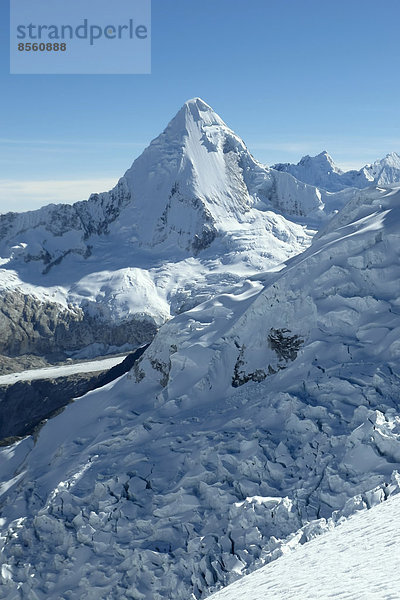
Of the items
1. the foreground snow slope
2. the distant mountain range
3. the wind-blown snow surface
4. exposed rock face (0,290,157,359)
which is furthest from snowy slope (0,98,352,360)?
the foreground snow slope

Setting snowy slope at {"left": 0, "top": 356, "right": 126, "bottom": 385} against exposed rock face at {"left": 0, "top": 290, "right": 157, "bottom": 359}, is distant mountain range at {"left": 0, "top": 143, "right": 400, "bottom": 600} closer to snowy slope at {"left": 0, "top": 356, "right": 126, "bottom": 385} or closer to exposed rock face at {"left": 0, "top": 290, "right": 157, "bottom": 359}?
snowy slope at {"left": 0, "top": 356, "right": 126, "bottom": 385}

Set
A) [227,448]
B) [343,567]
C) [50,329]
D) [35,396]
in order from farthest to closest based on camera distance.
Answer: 1. [50,329]
2. [35,396]
3. [227,448]
4. [343,567]

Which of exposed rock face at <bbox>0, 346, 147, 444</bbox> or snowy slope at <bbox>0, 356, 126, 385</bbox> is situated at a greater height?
snowy slope at <bbox>0, 356, 126, 385</bbox>

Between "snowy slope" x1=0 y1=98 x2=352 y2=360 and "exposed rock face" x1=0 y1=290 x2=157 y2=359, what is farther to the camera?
"snowy slope" x1=0 y1=98 x2=352 y2=360

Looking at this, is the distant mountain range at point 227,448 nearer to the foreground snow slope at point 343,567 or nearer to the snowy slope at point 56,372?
the foreground snow slope at point 343,567

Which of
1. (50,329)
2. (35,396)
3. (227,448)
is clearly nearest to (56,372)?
(35,396)

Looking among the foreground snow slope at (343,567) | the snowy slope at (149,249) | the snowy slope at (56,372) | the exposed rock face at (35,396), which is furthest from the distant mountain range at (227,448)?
the snowy slope at (149,249)

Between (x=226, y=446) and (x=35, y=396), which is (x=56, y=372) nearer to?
(x=35, y=396)
